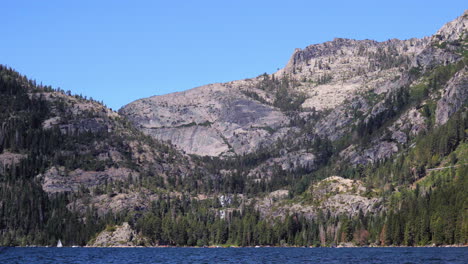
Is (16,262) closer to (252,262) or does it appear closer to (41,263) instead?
(41,263)

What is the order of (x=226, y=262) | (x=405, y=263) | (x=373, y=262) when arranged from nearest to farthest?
1. (x=405, y=263)
2. (x=373, y=262)
3. (x=226, y=262)

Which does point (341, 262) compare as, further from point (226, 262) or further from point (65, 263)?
point (65, 263)

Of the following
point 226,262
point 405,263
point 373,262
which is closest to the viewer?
point 405,263

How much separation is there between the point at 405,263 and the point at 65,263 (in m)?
88.4

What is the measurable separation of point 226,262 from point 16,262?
2254 inches

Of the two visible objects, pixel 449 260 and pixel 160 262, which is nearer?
pixel 449 260

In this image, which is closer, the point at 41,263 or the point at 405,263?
the point at 405,263

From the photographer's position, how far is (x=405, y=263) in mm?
163000

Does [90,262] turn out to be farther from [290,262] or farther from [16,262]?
[290,262]

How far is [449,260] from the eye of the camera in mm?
167000

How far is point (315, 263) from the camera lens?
178375 mm

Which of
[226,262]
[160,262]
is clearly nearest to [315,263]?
[226,262]

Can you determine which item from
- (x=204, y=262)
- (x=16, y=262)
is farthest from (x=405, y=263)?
(x=16, y=262)

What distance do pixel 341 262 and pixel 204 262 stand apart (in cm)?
3741
